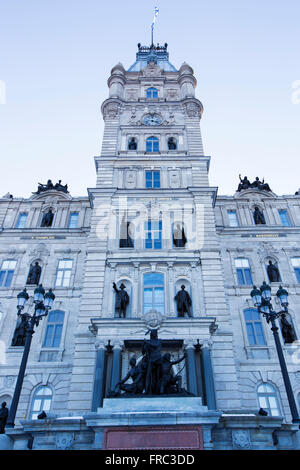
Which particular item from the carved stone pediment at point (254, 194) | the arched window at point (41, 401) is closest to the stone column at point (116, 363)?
the arched window at point (41, 401)

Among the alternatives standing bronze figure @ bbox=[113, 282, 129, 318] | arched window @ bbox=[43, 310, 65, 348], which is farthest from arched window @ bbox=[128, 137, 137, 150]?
arched window @ bbox=[43, 310, 65, 348]

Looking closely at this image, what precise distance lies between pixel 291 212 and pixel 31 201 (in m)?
20.6

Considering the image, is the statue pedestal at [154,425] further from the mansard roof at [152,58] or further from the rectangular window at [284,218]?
the mansard roof at [152,58]

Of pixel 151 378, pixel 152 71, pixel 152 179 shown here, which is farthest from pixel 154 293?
pixel 152 71

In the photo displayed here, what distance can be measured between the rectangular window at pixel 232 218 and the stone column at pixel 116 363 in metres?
14.0

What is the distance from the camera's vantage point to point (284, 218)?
1162 inches

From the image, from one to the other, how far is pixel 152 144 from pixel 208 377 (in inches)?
821

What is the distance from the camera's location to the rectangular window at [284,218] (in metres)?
29.1

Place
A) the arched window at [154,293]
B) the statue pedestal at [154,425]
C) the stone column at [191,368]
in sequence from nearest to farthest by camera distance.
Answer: the statue pedestal at [154,425], the stone column at [191,368], the arched window at [154,293]

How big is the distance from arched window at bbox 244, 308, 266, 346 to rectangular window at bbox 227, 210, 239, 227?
24.2ft

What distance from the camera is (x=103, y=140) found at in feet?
107

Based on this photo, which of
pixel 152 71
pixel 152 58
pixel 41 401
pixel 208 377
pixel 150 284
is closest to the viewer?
pixel 208 377

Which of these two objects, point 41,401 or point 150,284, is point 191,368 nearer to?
point 150,284

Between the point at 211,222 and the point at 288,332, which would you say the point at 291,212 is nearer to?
the point at 211,222
